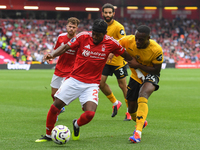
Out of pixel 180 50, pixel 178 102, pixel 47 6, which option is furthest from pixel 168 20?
pixel 178 102

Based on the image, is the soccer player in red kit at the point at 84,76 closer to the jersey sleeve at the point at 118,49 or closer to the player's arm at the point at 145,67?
the jersey sleeve at the point at 118,49

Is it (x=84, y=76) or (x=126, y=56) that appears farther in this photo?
(x=126, y=56)

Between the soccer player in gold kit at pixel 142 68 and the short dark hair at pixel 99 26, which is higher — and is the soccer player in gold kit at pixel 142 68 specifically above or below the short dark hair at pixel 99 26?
below

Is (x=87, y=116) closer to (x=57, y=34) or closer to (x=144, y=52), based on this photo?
(x=144, y=52)

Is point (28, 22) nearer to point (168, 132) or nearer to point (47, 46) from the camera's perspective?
point (47, 46)

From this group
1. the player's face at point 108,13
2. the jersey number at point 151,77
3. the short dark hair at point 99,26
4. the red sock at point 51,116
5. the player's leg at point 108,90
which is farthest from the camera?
the player's leg at point 108,90

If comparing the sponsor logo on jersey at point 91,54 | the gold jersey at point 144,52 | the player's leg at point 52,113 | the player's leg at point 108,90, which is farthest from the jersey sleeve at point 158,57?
the player's leg at point 108,90

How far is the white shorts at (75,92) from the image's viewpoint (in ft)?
18.8

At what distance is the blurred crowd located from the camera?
3803 cm

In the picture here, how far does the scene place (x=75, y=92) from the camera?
19.0 feet

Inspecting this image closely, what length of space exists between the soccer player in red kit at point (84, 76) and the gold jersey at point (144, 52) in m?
0.49

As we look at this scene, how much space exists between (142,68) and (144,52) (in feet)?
0.97

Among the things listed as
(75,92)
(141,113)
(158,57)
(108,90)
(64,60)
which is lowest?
(108,90)

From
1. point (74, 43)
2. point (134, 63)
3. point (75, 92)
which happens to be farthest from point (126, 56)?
point (75, 92)
